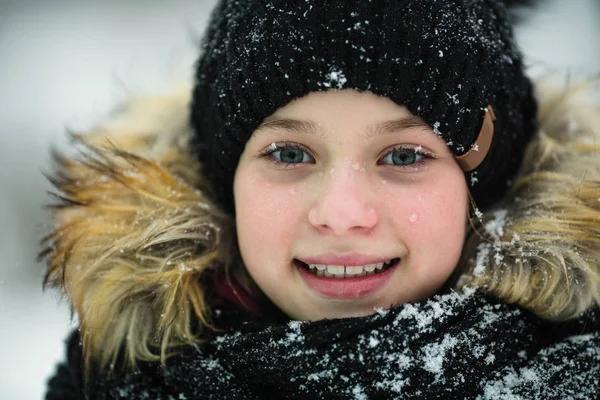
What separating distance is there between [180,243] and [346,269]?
1.41 ft

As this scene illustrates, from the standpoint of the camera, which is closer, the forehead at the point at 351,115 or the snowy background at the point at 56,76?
the forehead at the point at 351,115

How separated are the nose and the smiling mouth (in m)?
0.11

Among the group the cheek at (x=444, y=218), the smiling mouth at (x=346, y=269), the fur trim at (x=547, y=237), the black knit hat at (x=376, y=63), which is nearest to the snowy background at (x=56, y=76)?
the fur trim at (x=547, y=237)

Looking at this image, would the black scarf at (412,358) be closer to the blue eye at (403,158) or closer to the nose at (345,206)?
the nose at (345,206)

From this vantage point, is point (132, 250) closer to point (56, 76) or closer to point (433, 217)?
point (433, 217)

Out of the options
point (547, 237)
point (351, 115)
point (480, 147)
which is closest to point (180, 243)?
point (351, 115)

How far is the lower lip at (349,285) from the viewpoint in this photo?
1.37 m

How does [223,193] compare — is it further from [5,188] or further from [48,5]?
[48,5]

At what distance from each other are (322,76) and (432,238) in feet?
1.37

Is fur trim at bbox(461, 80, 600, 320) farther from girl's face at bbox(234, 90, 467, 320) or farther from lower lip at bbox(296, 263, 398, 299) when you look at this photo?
lower lip at bbox(296, 263, 398, 299)

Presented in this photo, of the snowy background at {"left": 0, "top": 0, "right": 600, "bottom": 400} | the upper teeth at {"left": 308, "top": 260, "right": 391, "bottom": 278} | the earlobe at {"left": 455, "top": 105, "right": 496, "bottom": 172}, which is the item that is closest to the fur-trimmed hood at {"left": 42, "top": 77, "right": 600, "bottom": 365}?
the earlobe at {"left": 455, "top": 105, "right": 496, "bottom": 172}

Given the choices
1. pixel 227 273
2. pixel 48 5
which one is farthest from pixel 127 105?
pixel 48 5

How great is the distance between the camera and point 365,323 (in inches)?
50.2

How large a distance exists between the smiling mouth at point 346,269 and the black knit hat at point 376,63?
0.94 feet
